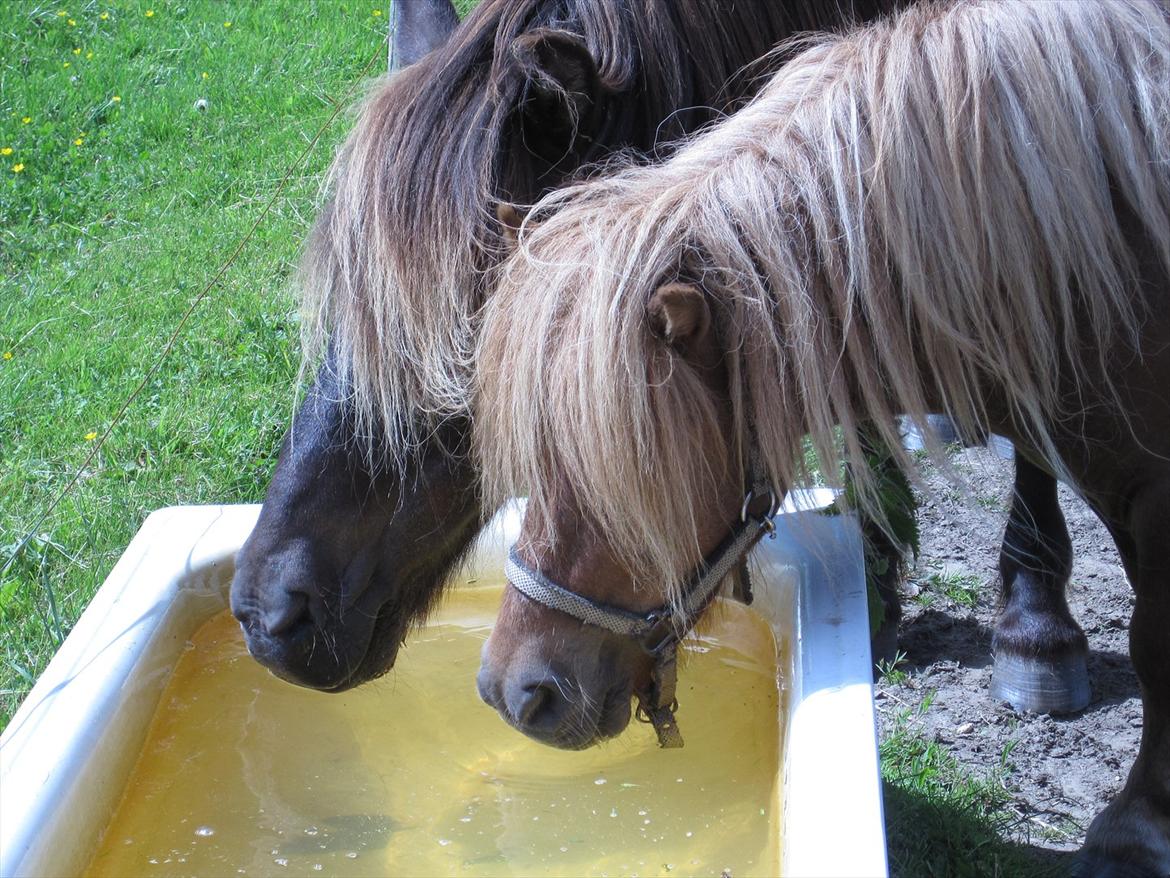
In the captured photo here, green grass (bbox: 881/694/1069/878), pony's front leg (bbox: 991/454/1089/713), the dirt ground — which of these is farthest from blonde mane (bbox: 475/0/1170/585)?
pony's front leg (bbox: 991/454/1089/713)

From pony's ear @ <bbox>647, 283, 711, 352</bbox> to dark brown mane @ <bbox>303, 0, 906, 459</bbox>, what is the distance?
17.6 inches

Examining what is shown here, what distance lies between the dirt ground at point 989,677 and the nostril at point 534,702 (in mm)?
1006

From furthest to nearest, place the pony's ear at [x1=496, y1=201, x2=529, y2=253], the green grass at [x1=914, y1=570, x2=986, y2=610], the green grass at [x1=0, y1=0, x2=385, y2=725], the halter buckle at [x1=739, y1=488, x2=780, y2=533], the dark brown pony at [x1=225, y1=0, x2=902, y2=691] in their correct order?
the green grass at [x1=0, y1=0, x2=385, y2=725]
the green grass at [x1=914, y1=570, x2=986, y2=610]
the dark brown pony at [x1=225, y1=0, x2=902, y2=691]
the pony's ear at [x1=496, y1=201, x2=529, y2=253]
the halter buckle at [x1=739, y1=488, x2=780, y2=533]

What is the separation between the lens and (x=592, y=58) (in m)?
1.95

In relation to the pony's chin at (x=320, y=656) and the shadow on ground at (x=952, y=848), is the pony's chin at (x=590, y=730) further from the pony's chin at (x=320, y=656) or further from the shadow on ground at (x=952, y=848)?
the shadow on ground at (x=952, y=848)

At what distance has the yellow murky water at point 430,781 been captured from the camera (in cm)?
216

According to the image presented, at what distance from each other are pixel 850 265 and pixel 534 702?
2.47 ft

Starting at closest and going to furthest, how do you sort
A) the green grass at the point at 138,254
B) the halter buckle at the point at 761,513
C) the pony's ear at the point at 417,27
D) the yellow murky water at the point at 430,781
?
the halter buckle at the point at 761,513, the yellow murky water at the point at 430,781, the pony's ear at the point at 417,27, the green grass at the point at 138,254

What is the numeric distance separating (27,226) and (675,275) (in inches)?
171

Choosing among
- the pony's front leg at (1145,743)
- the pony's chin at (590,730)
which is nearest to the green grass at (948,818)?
the pony's front leg at (1145,743)

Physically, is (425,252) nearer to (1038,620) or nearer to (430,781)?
(430,781)

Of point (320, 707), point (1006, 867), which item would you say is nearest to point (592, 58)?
point (320, 707)

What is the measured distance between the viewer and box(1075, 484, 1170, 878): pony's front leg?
76.0 inches

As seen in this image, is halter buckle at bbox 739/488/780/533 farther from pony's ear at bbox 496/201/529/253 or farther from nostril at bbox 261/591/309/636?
nostril at bbox 261/591/309/636
